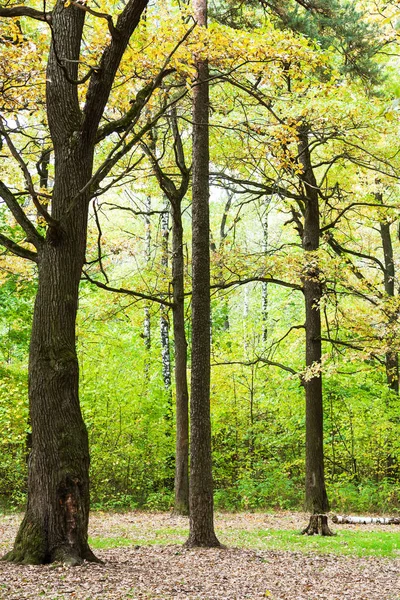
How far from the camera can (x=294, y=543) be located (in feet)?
31.3

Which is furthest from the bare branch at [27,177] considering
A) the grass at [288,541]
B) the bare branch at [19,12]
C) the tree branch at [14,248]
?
the grass at [288,541]

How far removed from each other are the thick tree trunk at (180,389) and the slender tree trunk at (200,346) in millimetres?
4002

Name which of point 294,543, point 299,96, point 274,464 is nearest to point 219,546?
point 294,543

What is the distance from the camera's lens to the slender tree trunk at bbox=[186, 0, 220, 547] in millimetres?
8742

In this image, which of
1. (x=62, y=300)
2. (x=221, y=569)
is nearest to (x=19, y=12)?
(x=62, y=300)

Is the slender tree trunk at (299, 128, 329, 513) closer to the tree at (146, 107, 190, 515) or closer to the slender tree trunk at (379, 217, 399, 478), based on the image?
the tree at (146, 107, 190, 515)

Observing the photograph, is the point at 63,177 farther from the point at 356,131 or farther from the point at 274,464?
the point at 274,464

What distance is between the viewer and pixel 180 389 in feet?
44.5

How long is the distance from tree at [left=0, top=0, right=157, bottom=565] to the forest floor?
1.27 feet

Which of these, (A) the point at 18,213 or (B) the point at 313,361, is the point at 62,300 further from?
(B) the point at 313,361

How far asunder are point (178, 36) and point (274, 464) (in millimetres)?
13353

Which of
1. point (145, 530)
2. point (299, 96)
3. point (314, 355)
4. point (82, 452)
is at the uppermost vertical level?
point (299, 96)

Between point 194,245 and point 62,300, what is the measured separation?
10.3ft

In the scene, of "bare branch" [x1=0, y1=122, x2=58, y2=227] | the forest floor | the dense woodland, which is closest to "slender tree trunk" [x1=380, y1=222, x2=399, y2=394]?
the dense woodland
